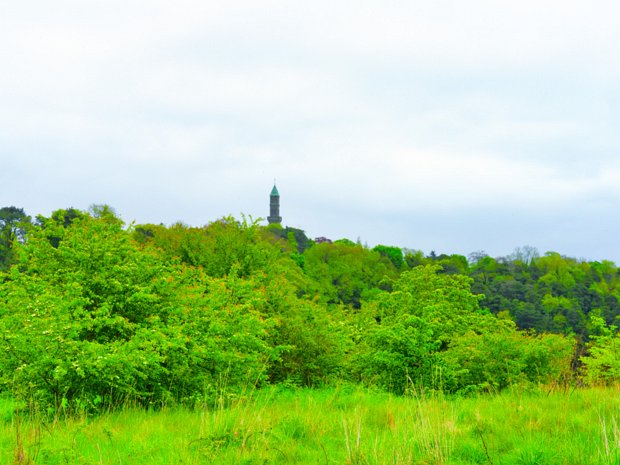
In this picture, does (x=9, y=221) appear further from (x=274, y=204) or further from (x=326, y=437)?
(x=274, y=204)

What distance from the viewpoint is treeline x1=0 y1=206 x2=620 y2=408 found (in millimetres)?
8523

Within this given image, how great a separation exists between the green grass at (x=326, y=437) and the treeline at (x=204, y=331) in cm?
89

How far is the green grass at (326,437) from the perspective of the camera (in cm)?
544

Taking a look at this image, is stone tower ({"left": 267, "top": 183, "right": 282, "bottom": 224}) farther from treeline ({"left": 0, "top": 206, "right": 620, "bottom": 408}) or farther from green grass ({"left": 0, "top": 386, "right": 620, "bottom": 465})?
green grass ({"left": 0, "top": 386, "right": 620, "bottom": 465})

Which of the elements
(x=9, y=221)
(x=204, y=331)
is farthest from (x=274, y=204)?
(x=204, y=331)

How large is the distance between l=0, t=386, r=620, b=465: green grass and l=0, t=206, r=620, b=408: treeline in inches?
35.2

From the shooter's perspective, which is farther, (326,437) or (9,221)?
(9,221)

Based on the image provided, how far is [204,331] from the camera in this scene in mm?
11031

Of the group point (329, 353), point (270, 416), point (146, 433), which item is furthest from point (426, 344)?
point (146, 433)

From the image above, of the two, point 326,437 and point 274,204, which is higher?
point 274,204

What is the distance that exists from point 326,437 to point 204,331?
4.98 meters

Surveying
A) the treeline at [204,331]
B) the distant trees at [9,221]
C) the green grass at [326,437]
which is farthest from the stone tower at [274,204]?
the green grass at [326,437]

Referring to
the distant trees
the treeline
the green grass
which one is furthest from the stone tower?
the green grass

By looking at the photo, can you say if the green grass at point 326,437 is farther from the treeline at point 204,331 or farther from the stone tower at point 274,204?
the stone tower at point 274,204
